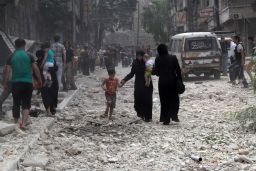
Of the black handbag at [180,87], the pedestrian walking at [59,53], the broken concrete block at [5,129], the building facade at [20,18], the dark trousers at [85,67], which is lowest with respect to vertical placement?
the dark trousers at [85,67]

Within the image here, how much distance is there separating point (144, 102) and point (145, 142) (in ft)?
8.27

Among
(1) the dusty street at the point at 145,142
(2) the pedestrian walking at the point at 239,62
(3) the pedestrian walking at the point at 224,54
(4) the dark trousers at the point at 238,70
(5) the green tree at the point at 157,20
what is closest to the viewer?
(1) the dusty street at the point at 145,142

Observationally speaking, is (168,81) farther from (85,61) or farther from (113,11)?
(113,11)

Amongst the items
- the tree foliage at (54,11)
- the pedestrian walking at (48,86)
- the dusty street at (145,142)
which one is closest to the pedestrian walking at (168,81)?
the dusty street at (145,142)

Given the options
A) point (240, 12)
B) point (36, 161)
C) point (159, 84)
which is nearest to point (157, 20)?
point (240, 12)

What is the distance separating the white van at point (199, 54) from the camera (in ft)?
70.3

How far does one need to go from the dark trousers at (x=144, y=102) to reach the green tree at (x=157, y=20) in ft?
195

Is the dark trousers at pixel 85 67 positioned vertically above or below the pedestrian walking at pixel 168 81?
below

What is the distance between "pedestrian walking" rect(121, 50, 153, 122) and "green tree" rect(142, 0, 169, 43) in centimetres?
5932

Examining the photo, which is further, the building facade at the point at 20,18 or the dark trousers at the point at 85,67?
the dark trousers at the point at 85,67

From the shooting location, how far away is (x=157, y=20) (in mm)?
72875

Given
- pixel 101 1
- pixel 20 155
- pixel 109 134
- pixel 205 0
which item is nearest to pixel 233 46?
pixel 109 134

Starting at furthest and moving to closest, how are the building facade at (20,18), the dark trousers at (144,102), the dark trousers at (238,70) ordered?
1. the building facade at (20,18)
2. the dark trousers at (238,70)
3. the dark trousers at (144,102)

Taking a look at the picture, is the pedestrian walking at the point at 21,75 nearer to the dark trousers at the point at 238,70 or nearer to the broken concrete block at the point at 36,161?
the broken concrete block at the point at 36,161
